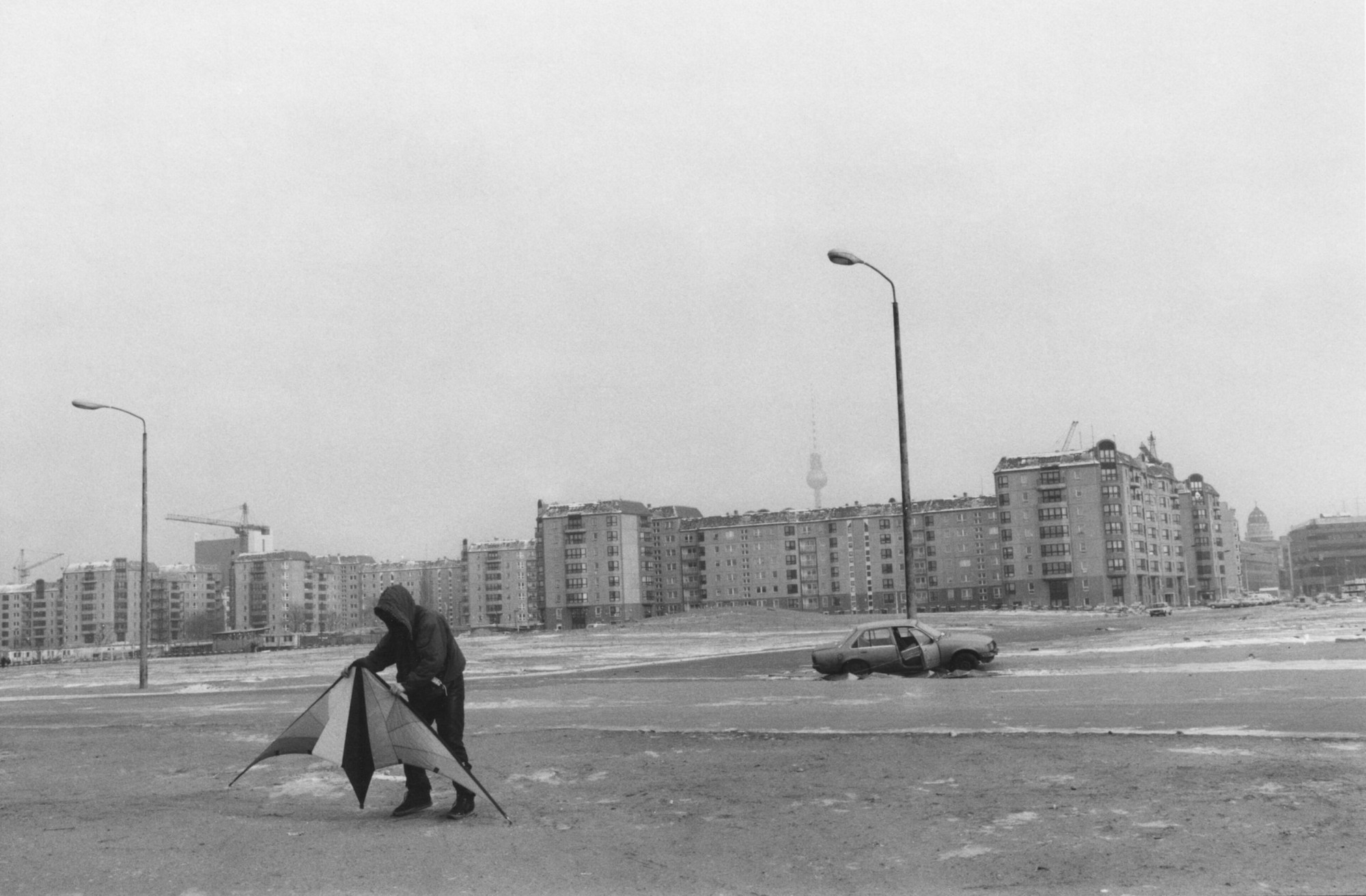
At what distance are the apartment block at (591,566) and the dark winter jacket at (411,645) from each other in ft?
549

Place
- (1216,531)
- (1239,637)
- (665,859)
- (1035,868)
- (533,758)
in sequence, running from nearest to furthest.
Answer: (1035,868) < (665,859) < (533,758) < (1239,637) < (1216,531)

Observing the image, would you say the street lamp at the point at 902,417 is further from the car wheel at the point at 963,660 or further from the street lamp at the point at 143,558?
the street lamp at the point at 143,558

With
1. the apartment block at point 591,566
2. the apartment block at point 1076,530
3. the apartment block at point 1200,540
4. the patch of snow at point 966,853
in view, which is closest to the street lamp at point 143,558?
the patch of snow at point 966,853

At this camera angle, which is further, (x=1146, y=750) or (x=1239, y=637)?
(x=1239, y=637)

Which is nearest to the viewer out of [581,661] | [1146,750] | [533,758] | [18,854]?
[18,854]

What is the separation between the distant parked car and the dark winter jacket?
15.6 m

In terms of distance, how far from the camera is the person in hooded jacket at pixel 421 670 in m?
→ 8.44

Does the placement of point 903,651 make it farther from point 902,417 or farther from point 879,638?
point 902,417

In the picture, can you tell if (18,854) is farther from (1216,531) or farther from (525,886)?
(1216,531)

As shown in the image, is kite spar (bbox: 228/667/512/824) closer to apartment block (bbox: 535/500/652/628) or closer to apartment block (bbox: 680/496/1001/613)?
apartment block (bbox: 680/496/1001/613)

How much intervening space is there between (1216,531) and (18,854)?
21510cm

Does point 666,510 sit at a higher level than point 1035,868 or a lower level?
higher

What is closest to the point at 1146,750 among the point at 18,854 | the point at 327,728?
the point at 327,728

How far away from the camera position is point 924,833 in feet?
24.2
